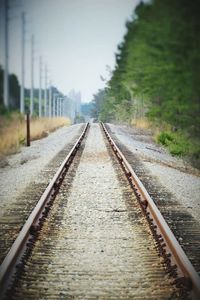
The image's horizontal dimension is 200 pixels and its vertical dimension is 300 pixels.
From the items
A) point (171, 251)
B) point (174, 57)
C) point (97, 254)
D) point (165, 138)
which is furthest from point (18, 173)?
point (165, 138)

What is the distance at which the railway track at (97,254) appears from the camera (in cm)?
336

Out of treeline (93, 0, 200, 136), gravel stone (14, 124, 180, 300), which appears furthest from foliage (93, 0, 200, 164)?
gravel stone (14, 124, 180, 300)

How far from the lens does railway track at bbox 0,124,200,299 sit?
11.0 feet

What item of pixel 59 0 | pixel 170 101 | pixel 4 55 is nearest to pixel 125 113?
pixel 4 55

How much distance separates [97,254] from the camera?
13.7ft

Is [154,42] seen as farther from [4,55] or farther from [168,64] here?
[4,55]

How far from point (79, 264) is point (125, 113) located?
40.4 meters

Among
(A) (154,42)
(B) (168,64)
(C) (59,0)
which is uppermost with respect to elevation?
(C) (59,0)

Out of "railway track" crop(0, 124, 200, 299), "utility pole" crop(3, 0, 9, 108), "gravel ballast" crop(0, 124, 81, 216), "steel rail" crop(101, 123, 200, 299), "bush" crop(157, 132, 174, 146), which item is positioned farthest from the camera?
"utility pole" crop(3, 0, 9, 108)

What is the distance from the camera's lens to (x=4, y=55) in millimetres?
25812

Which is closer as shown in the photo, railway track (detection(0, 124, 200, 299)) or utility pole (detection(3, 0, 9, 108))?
railway track (detection(0, 124, 200, 299))

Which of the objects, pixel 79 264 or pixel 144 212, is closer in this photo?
pixel 79 264

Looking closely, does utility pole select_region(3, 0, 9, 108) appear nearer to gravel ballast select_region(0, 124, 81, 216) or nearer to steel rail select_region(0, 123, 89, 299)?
gravel ballast select_region(0, 124, 81, 216)

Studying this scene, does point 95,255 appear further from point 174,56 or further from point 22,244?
point 174,56
